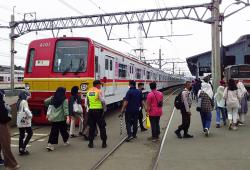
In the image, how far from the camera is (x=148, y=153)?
28.2 ft

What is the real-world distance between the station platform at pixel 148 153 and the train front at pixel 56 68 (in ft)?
6.77

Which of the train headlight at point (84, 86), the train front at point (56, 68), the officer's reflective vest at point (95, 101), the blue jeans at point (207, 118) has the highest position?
the train front at point (56, 68)

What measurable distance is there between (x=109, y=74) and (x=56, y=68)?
9.07 ft

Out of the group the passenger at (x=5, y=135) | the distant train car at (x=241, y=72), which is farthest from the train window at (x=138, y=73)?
the passenger at (x=5, y=135)

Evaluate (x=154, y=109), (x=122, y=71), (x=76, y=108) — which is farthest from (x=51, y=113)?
(x=122, y=71)

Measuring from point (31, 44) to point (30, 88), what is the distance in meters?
1.77

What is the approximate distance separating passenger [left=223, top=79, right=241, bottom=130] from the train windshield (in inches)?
198

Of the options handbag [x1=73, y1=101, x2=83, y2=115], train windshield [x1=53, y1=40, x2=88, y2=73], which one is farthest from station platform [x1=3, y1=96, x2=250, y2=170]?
train windshield [x1=53, y1=40, x2=88, y2=73]

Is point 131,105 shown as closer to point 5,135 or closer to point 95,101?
point 95,101

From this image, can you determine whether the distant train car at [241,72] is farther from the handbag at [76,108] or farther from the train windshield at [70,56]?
the handbag at [76,108]

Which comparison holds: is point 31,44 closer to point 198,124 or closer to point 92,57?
point 92,57

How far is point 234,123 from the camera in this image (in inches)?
467

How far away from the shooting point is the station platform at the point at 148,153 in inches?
287

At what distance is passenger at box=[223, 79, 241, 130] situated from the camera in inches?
460
